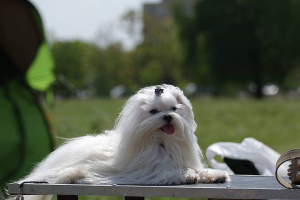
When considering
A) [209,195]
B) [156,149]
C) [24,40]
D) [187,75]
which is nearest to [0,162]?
[24,40]

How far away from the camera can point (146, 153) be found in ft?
10.6

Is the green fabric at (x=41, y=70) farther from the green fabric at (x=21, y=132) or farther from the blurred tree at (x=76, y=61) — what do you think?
the blurred tree at (x=76, y=61)

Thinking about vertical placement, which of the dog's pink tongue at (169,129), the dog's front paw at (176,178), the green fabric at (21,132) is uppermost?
the green fabric at (21,132)

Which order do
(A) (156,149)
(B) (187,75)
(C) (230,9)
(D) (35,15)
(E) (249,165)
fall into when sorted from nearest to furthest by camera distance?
(A) (156,149)
(E) (249,165)
(D) (35,15)
(C) (230,9)
(B) (187,75)

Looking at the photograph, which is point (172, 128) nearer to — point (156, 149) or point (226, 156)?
point (156, 149)

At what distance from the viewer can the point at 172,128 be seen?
3.23 meters

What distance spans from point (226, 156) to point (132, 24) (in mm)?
35552

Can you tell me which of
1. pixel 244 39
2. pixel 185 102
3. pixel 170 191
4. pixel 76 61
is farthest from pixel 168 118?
pixel 76 61

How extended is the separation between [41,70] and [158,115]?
151 inches

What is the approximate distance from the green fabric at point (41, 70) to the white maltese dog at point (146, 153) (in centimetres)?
342

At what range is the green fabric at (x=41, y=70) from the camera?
6.72 m

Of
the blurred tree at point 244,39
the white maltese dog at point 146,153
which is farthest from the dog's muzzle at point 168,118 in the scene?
the blurred tree at point 244,39

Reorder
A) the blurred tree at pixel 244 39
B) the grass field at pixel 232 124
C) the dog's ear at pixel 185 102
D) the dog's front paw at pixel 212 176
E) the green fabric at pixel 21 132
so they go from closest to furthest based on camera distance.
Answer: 1. the dog's front paw at pixel 212 176
2. the dog's ear at pixel 185 102
3. the green fabric at pixel 21 132
4. the grass field at pixel 232 124
5. the blurred tree at pixel 244 39

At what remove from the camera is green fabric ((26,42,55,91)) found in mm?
6723
